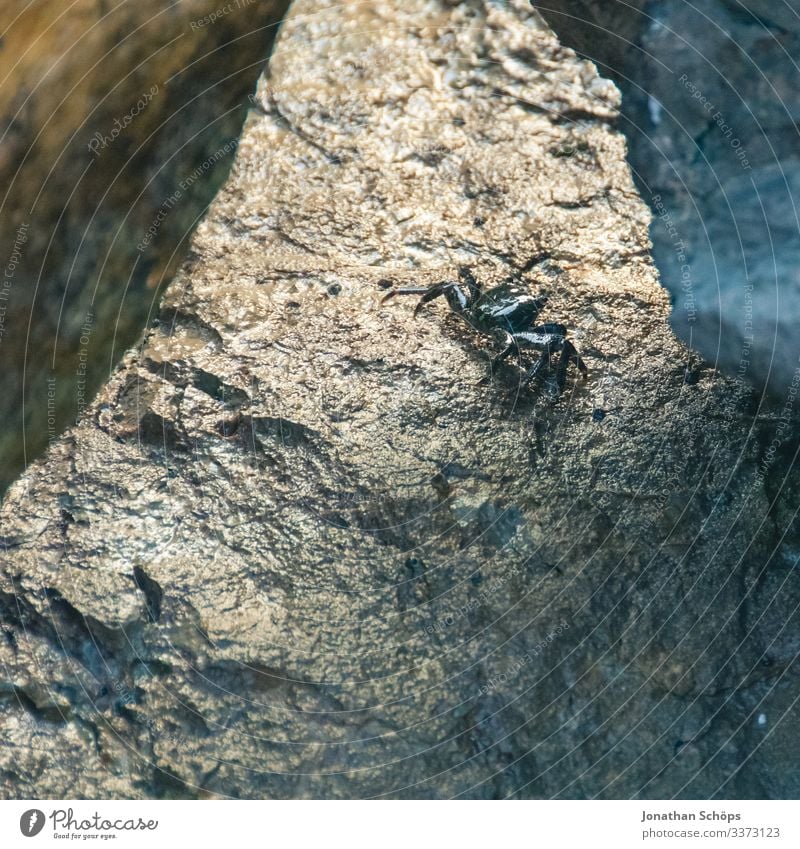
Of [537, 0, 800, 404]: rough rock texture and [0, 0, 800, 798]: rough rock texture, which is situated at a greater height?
[537, 0, 800, 404]: rough rock texture

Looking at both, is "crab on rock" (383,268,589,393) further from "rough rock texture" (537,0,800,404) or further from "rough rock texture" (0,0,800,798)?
"rough rock texture" (537,0,800,404)

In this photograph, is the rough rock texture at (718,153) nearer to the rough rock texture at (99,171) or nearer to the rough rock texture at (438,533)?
the rough rock texture at (438,533)

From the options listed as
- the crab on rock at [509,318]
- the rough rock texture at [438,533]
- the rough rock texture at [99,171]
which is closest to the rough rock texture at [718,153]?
the rough rock texture at [438,533]

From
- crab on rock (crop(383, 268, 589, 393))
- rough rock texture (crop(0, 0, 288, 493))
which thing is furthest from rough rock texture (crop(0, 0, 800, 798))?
rough rock texture (crop(0, 0, 288, 493))

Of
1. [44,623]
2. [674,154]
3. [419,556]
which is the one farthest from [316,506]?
[674,154]

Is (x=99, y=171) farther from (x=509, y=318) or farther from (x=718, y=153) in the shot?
(x=718, y=153)

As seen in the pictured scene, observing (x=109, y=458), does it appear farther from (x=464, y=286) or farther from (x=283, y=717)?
(x=464, y=286)
